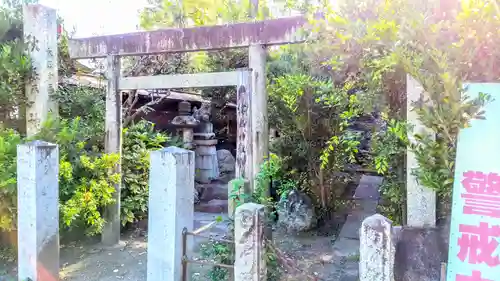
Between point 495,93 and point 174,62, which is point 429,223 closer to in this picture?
point 495,93

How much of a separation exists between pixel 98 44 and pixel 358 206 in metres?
4.54

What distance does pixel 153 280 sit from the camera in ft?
10.8

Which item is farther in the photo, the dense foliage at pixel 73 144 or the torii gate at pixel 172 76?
the dense foliage at pixel 73 144

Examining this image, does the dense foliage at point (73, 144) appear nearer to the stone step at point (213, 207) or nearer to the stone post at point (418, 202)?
the stone step at point (213, 207)

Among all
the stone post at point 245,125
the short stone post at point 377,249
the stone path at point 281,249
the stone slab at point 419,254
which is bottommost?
the stone path at point 281,249

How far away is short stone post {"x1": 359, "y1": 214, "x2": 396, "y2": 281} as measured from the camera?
96.1 inches

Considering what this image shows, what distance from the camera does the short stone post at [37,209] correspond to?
3.77 metres

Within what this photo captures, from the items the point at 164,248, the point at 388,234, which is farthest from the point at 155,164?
the point at 388,234

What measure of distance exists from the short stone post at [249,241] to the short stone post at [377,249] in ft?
2.43

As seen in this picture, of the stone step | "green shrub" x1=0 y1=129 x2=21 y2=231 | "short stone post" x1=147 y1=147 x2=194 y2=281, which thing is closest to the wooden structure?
"green shrub" x1=0 y1=129 x2=21 y2=231

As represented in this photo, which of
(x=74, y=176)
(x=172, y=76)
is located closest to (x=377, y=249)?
(x=172, y=76)

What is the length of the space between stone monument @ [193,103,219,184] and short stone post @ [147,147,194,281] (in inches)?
251

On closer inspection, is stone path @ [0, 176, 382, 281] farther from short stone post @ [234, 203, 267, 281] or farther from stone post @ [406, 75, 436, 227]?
stone post @ [406, 75, 436, 227]

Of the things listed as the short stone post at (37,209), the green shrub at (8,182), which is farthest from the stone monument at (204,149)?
the short stone post at (37,209)
